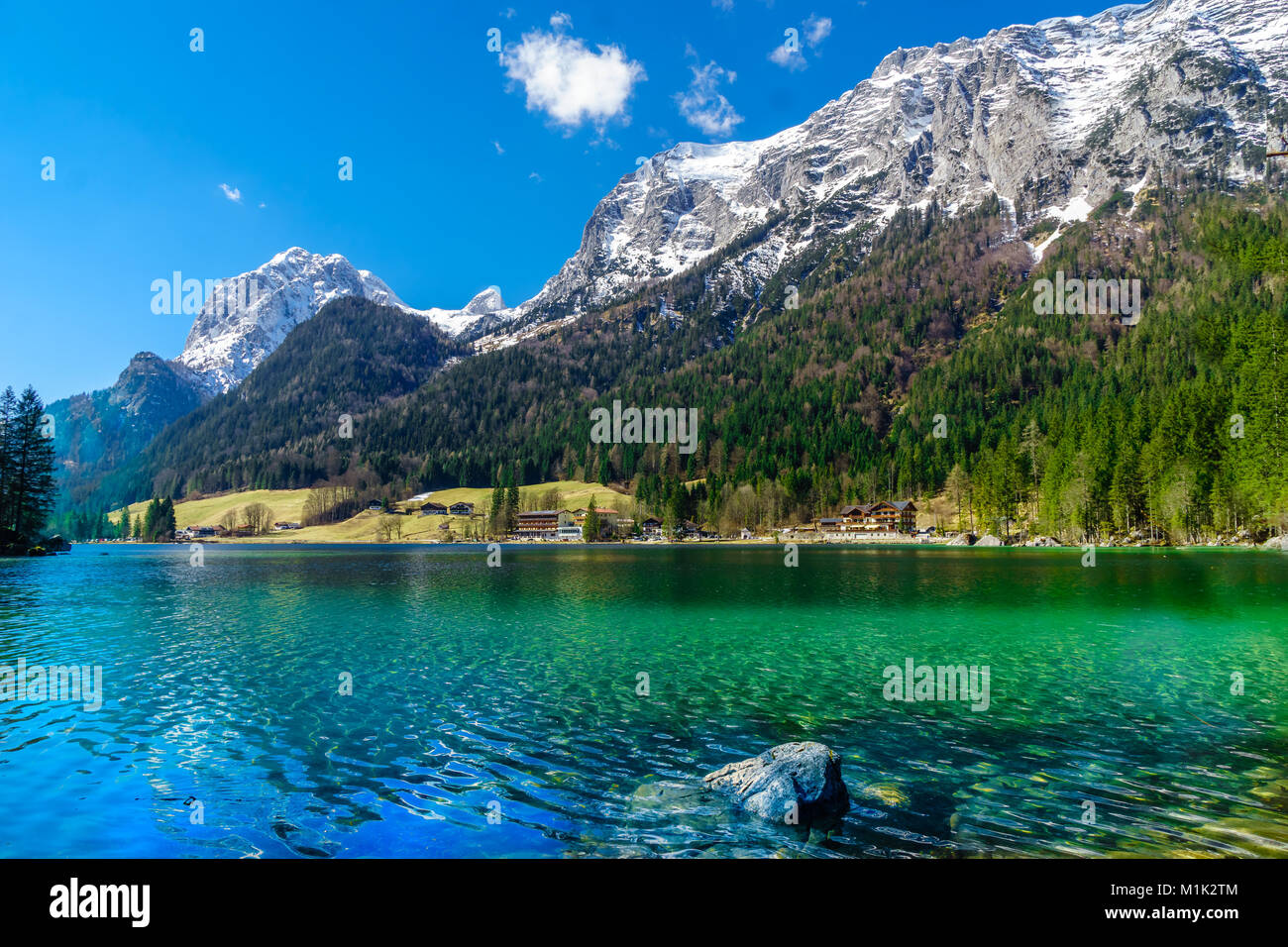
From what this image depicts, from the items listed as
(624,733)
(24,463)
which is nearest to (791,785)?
(624,733)

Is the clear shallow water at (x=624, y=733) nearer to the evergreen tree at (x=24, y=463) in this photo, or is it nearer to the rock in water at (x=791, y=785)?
the rock in water at (x=791, y=785)

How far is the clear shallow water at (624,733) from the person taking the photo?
11750 millimetres

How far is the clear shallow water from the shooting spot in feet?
38.5

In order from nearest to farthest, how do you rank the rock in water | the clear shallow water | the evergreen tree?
the clear shallow water < the rock in water < the evergreen tree

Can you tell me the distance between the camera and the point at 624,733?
1812 cm

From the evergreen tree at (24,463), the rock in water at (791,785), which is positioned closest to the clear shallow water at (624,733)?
the rock in water at (791,785)

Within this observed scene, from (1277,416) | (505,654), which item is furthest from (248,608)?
(1277,416)

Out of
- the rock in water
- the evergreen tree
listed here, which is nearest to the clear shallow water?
the rock in water

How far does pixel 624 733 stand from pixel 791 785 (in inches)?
259

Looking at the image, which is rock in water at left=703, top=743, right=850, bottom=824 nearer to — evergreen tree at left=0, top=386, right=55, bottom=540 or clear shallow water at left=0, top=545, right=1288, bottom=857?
clear shallow water at left=0, top=545, right=1288, bottom=857

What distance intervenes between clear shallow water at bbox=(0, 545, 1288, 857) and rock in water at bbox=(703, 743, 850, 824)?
50 cm

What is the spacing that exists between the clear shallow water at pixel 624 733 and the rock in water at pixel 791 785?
499mm

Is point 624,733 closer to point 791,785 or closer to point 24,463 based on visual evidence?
point 791,785
